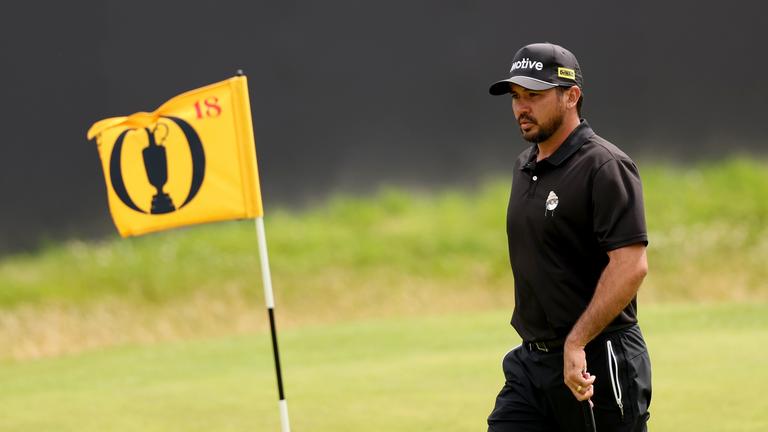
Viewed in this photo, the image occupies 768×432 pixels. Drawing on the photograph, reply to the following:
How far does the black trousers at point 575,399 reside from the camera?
4.29 metres

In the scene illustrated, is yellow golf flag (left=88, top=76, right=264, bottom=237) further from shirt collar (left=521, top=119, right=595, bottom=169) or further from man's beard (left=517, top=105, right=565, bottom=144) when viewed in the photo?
shirt collar (left=521, top=119, right=595, bottom=169)

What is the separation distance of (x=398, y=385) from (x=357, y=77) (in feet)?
22.8

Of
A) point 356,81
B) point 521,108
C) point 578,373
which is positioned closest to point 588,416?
point 578,373

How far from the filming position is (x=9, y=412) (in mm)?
8688

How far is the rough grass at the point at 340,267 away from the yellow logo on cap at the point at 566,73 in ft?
31.2

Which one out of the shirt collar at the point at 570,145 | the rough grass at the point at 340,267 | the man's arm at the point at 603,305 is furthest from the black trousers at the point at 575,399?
the rough grass at the point at 340,267

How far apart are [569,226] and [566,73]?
1.85ft

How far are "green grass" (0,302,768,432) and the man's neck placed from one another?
10.1 ft

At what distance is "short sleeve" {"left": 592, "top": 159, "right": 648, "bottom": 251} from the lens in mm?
4094

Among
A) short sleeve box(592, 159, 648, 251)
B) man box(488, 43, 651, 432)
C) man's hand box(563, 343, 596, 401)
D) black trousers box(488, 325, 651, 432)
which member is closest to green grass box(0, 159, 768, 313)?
black trousers box(488, 325, 651, 432)

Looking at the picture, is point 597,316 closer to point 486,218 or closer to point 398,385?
point 398,385

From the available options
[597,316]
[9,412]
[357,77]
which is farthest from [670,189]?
[597,316]

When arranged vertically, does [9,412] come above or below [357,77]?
below

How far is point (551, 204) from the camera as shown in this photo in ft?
13.9
